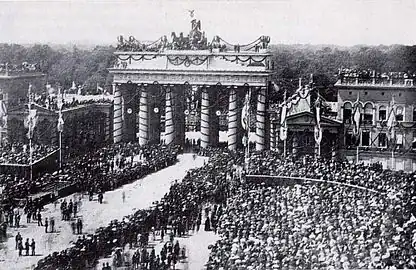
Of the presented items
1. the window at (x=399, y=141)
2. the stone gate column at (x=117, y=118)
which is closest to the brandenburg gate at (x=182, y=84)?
the stone gate column at (x=117, y=118)

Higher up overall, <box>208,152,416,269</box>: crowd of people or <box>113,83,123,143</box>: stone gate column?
<box>113,83,123,143</box>: stone gate column

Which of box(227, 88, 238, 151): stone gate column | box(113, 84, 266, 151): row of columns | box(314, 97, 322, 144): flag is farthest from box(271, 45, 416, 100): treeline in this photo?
box(227, 88, 238, 151): stone gate column

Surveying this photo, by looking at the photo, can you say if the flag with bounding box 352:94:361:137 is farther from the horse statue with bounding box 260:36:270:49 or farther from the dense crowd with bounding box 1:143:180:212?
the dense crowd with bounding box 1:143:180:212

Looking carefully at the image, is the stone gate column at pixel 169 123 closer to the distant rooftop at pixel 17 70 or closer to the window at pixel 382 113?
the distant rooftop at pixel 17 70

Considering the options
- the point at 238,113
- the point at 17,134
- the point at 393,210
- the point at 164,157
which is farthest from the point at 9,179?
the point at 393,210

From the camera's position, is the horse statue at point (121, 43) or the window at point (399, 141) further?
the horse statue at point (121, 43)
